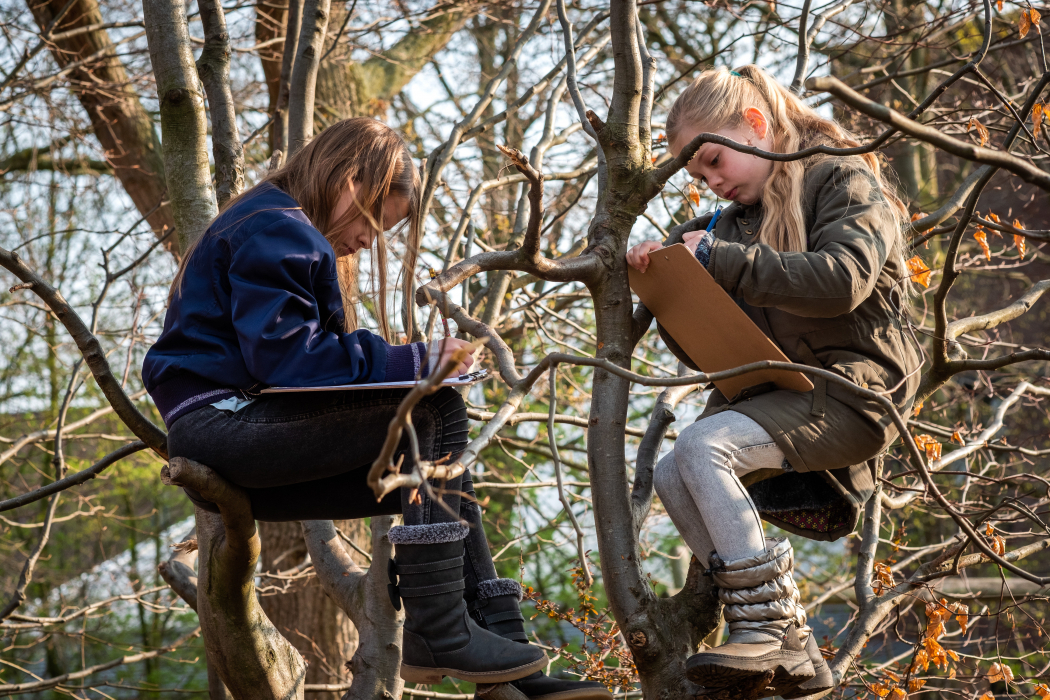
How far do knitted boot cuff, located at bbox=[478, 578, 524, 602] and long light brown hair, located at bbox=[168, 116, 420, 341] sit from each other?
70 cm

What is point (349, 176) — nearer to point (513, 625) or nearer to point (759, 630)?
point (513, 625)

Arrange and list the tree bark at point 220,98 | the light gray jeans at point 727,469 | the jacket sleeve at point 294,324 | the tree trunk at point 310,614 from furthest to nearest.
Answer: the tree trunk at point 310,614 < the tree bark at point 220,98 < the light gray jeans at point 727,469 < the jacket sleeve at point 294,324

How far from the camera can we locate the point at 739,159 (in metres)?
2.14

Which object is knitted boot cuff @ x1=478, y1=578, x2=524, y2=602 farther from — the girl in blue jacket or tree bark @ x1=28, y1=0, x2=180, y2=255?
tree bark @ x1=28, y1=0, x2=180, y2=255

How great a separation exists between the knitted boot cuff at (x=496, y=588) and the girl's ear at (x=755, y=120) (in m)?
1.20

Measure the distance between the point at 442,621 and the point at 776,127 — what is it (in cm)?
140

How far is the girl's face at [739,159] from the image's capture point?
7.00ft

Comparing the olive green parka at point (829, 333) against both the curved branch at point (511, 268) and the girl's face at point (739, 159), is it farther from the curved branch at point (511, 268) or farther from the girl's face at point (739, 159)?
the curved branch at point (511, 268)

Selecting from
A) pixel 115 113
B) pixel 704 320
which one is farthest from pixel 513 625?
pixel 115 113

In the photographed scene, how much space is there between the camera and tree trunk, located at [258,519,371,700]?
16.0 ft

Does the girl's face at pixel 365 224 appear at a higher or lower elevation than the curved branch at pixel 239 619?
higher

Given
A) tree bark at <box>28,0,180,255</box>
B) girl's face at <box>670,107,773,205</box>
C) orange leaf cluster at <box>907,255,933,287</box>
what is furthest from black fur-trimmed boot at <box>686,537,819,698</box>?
tree bark at <box>28,0,180,255</box>

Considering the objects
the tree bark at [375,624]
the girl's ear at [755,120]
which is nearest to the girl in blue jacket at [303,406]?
the girl's ear at [755,120]

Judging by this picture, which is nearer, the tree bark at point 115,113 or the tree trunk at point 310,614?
the tree trunk at point 310,614
